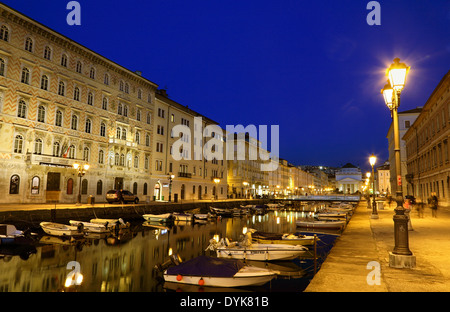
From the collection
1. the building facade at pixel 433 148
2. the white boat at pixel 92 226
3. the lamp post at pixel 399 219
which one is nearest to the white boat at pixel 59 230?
the white boat at pixel 92 226

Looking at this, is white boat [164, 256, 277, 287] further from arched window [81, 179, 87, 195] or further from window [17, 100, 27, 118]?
arched window [81, 179, 87, 195]

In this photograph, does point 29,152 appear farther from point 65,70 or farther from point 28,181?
point 65,70

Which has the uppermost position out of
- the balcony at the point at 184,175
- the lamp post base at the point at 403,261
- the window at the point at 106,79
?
the window at the point at 106,79

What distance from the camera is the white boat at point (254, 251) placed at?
17625 mm

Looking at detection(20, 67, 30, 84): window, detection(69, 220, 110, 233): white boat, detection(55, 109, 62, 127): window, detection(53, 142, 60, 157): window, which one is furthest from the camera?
detection(55, 109, 62, 127): window

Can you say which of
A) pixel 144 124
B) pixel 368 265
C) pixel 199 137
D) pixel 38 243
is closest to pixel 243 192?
pixel 199 137

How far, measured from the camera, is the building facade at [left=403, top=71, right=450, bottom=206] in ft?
117

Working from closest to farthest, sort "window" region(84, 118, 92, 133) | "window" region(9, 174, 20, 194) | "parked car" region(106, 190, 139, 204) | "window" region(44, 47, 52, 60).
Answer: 1. "window" region(9, 174, 20, 194)
2. "window" region(44, 47, 52, 60)
3. "parked car" region(106, 190, 139, 204)
4. "window" region(84, 118, 92, 133)

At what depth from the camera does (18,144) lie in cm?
3412

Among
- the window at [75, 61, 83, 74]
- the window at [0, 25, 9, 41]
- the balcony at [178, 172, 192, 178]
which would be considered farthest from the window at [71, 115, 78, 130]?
the balcony at [178, 172, 192, 178]

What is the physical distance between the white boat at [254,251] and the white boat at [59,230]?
549 inches

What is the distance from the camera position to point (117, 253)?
21.5 metres

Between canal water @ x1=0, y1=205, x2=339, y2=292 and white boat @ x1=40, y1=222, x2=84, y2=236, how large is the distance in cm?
57

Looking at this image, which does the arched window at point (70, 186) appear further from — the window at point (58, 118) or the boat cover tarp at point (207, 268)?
the boat cover tarp at point (207, 268)
